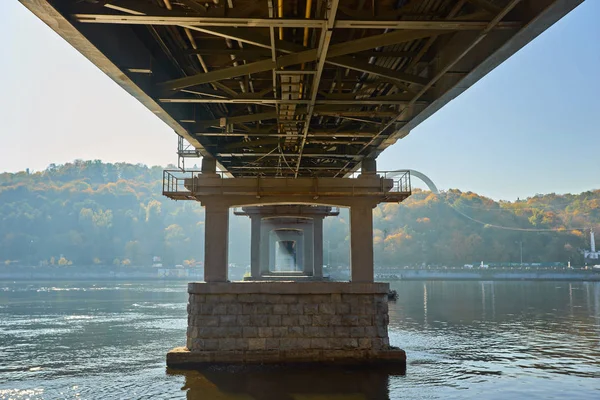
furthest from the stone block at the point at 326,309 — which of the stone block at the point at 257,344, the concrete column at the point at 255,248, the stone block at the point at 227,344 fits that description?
the concrete column at the point at 255,248

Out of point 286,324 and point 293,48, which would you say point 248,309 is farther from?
point 293,48

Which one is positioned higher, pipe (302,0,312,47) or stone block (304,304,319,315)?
pipe (302,0,312,47)

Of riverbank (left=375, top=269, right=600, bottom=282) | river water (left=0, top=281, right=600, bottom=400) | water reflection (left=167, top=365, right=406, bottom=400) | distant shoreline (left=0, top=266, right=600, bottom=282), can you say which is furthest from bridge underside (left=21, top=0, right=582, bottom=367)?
riverbank (left=375, top=269, right=600, bottom=282)

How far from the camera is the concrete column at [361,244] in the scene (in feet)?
77.1

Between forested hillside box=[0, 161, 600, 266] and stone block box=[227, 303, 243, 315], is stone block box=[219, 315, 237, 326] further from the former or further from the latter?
forested hillside box=[0, 161, 600, 266]

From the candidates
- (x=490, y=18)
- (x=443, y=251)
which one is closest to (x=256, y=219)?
(x=490, y=18)

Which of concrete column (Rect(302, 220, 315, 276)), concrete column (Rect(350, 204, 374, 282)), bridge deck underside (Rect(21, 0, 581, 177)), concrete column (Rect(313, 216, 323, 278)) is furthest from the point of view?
concrete column (Rect(302, 220, 315, 276))

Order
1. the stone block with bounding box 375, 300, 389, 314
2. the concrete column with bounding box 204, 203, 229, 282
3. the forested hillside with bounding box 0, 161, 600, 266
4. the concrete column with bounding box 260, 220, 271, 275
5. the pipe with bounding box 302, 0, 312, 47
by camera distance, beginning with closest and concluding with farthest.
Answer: the pipe with bounding box 302, 0, 312, 47 → the stone block with bounding box 375, 300, 389, 314 → the concrete column with bounding box 204, 203, 229, 282 → the concrete column with bounding box 260, 220, 271, 275 → the forested hillside with bounding box 0, 161, 600, 266

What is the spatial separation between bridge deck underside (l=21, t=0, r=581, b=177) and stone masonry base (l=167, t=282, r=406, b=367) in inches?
239

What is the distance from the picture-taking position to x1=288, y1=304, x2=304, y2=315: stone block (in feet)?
70.8

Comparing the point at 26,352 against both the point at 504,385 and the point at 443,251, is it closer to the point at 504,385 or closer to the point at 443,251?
the point at 504,385

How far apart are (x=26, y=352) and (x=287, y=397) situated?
16821mm

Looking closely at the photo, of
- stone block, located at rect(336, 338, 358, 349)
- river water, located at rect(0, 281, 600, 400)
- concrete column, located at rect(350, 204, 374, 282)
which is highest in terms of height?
concrete column, located at rect(350, 204, 374, 282)

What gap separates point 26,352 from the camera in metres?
28.2
